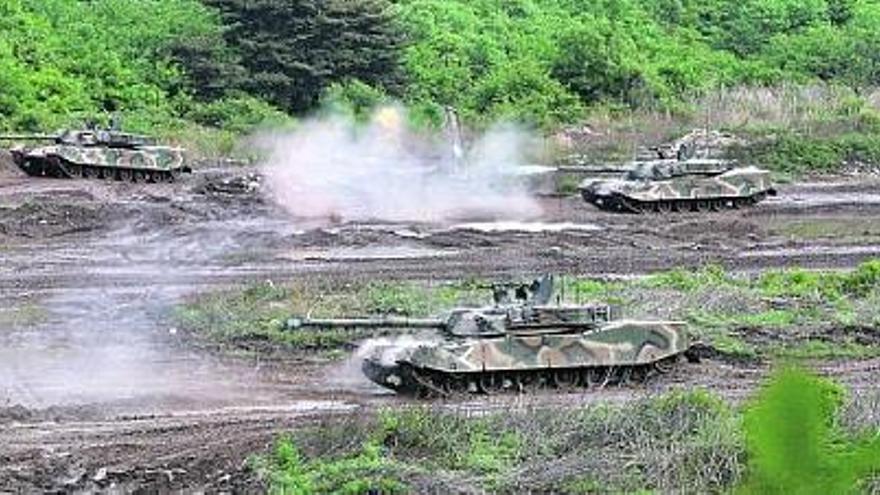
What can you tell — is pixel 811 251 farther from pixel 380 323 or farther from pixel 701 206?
pixel 380 323

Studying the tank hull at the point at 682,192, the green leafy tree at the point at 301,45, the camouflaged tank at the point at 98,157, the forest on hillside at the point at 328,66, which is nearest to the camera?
the tank hull at the point at 682,192

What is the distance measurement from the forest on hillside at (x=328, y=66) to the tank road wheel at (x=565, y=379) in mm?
26257

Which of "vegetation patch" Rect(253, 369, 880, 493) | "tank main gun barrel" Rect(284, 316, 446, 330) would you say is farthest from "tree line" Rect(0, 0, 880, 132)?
"vegetation patch" Rect(253, 369, 880, 493)

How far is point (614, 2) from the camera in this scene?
54.7 m

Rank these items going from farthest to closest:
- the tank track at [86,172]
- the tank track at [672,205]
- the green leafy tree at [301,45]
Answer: the green leafy tree at [301,45] → the tank track at [86,172] → the tank track at [672,205]

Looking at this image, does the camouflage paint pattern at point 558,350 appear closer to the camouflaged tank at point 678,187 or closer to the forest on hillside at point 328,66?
the camouflaged tank at point 678,187

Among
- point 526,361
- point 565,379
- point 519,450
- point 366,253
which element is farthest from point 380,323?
point 366,253

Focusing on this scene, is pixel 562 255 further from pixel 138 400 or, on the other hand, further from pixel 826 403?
pixel 826 403

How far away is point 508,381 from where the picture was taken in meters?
17.0

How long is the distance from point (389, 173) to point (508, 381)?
20.1 metres

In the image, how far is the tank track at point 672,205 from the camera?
3294 centimetres

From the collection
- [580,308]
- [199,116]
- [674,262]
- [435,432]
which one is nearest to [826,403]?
[435,432]

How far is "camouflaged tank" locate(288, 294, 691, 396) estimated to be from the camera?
16578 mm

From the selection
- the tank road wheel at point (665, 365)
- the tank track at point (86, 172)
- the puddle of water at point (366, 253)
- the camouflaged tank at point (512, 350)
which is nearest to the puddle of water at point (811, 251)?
the puddle of water at point (366, 253)
